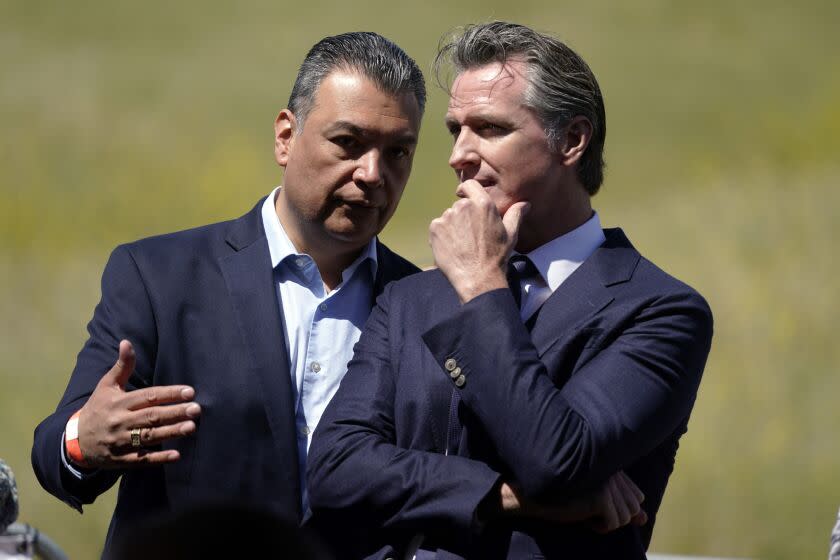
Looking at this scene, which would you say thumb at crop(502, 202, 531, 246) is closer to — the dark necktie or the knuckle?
the dark necktie

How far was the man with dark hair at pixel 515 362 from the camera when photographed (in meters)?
2.48

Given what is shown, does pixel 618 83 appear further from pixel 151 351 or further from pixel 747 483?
pixel 151 351

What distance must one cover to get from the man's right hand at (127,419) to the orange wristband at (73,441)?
0.05 meters

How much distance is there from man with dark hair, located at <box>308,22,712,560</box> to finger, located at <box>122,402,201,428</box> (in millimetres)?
287

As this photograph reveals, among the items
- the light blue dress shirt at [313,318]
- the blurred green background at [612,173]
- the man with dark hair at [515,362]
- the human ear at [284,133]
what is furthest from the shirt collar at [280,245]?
the blurred green background at [612,173]

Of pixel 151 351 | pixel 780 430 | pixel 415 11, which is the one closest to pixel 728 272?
pixel 780 430

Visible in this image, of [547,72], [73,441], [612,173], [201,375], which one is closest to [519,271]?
[547,72]

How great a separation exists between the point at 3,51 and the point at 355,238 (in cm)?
461

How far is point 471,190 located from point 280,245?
0.70m

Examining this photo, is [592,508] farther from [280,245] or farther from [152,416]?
[280,245]

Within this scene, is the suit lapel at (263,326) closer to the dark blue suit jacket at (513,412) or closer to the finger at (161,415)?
the dark blue suit jacket at (513,412)

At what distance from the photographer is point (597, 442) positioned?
97.0 inches

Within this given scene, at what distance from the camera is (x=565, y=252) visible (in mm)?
2857

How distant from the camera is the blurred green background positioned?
6.13 metres
